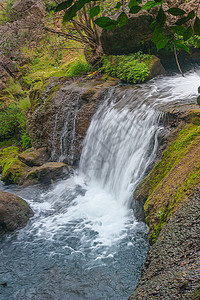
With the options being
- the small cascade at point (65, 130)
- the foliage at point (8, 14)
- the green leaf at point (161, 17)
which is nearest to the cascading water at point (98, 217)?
the small cascade at point (65, 130)

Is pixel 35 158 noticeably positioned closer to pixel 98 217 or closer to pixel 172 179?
pixel 98 217

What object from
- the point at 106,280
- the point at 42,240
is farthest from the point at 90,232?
the point at 106,280

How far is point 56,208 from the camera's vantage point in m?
6.16

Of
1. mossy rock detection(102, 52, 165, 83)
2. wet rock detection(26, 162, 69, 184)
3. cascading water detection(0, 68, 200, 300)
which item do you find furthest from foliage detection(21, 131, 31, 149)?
mossy rock detection(102, 52, 165, 83)

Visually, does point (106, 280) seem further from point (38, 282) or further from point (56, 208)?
point (56, 208)

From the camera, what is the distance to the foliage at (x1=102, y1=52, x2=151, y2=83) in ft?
26.7

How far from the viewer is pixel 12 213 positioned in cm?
534

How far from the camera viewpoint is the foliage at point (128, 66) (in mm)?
8133

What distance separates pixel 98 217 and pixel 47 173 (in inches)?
101

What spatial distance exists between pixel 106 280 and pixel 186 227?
5.33 ft

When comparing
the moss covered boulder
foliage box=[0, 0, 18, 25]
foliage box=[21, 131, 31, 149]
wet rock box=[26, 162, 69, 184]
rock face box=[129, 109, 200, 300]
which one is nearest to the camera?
rock face box=[129, 109, 200, 300]

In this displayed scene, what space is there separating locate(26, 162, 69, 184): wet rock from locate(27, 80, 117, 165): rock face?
71 cm

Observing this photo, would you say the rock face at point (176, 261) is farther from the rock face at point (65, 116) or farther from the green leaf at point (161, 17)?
the rock face at point (65, 116)

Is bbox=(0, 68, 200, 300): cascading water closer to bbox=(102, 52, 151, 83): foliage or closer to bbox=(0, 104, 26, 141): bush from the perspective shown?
bbox=(102, 52, 151, 83): foliage
